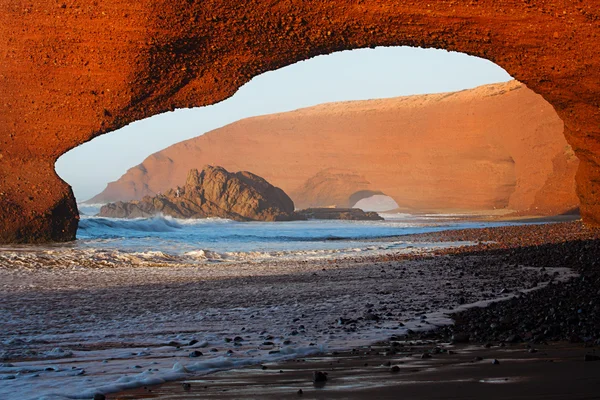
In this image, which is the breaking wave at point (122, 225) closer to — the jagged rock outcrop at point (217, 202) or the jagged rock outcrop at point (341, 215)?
the jagged rock outcrop at point (217, 202)

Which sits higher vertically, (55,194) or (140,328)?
(55,194)

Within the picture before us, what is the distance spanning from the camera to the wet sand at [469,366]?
103 inches

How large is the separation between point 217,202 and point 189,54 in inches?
1289

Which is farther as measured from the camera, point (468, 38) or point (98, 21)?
point (98, 21)

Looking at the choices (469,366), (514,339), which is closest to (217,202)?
(514,339)

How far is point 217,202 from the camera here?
44250mm

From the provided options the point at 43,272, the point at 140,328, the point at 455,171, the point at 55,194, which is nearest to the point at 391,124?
the point at 455,171

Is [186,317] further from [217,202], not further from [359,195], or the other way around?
[359,195]

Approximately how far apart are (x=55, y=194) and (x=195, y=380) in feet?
44.4

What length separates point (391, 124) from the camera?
70.2m

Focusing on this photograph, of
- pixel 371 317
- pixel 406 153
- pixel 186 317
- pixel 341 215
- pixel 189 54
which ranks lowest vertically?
pixel 186 317

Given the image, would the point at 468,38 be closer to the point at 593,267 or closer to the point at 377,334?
the point at 593,267

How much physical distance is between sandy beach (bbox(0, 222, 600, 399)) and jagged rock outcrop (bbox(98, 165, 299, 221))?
33544 mm

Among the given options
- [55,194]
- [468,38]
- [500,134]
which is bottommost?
[55,194]
